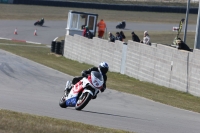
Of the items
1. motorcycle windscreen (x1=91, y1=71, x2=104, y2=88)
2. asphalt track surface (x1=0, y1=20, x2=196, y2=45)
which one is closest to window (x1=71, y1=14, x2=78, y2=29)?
asphalt track surface (x1=0, y1=20, x2=196, y2=45)

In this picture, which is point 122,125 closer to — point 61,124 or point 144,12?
point 61,124

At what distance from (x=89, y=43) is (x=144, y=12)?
3171 centimetres

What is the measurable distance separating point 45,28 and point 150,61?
1203 inches

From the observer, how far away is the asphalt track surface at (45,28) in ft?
155

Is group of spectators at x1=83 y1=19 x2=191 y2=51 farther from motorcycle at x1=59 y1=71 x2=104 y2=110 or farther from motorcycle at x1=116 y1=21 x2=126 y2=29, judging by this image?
motorcycle at x1=116 y1=21 x2=126 y2=29

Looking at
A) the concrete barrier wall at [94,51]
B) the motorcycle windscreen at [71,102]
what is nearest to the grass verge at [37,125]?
the motorcycle windscreen at [71,102]

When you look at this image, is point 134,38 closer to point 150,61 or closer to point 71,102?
point 150,61

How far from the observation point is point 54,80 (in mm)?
20969

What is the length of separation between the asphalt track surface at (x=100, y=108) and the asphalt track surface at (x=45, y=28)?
25.2m

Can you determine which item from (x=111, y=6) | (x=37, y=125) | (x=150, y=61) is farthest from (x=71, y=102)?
(x=111, y=6)

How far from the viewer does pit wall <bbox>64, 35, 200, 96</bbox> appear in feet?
65.8

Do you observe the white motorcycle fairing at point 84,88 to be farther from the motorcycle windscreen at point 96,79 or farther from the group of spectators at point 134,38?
the group of spectators at point 134,38

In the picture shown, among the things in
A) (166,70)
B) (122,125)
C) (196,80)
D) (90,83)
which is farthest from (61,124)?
(166,70)

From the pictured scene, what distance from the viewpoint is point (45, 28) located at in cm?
5288
